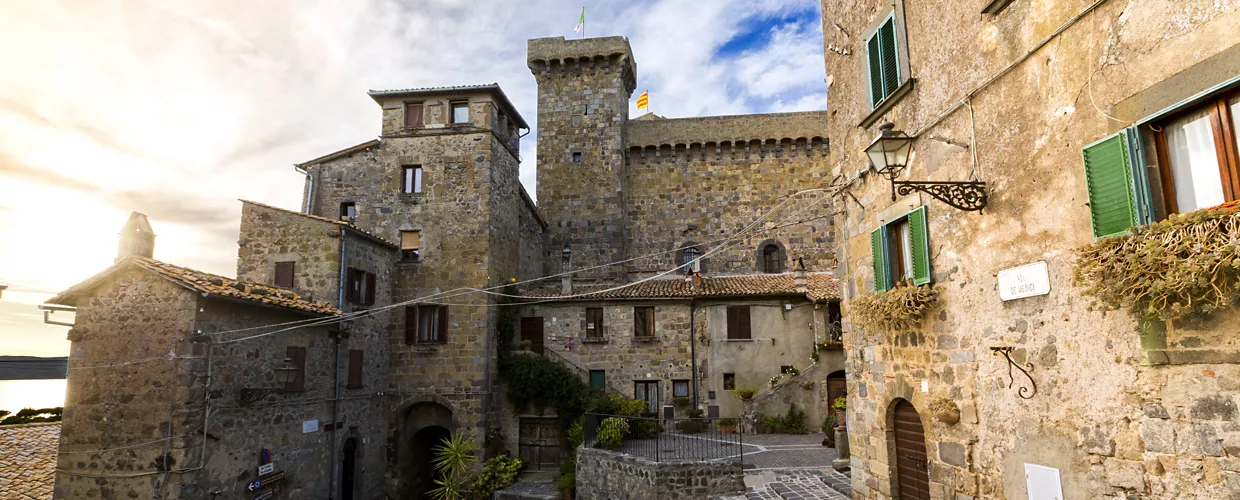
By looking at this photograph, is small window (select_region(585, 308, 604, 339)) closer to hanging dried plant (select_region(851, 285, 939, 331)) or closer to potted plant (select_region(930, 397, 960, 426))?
hanging dried plant (select_region(851, 285, 939, 331))

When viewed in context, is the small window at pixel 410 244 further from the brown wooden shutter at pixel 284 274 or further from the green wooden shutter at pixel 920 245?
the green wooden shutter at pixel 920 245

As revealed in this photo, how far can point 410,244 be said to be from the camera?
22312mm

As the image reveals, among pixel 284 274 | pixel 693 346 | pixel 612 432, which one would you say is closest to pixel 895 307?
pixel 612 432

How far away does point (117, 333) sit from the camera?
547 inches

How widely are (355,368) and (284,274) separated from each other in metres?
3.42

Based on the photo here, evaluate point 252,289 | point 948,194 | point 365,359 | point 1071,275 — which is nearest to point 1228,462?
point 1071,275

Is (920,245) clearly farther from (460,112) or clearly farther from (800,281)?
(460,112)

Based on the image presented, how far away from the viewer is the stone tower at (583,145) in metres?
28.2

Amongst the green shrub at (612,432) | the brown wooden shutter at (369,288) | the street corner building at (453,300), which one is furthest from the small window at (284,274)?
the green shrub at (612,432)

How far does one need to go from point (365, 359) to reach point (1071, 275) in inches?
733

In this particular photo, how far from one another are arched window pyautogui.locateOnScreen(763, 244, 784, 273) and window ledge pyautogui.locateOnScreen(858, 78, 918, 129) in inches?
734

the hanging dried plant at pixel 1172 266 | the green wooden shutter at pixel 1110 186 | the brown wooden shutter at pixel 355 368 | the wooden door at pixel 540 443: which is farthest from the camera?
the wooden door at pixel 540 443

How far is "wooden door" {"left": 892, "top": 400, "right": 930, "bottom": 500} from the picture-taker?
27.5 ft

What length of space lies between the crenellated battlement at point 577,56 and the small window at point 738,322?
12.1 meters
